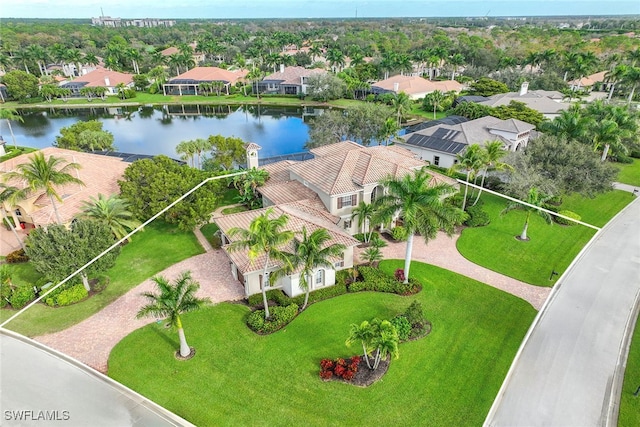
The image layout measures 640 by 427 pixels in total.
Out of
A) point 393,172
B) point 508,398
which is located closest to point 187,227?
point 393,172

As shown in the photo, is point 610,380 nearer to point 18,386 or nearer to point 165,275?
point 165,275

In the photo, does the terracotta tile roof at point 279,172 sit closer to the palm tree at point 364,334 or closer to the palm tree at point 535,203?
the palm tree at point 535,203

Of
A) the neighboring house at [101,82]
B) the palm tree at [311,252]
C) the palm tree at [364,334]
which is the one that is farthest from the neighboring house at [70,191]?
the neighboring house at [101,82]

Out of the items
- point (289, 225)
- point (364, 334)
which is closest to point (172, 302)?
point (364, 334)

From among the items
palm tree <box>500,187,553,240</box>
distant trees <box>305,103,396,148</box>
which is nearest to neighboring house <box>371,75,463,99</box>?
distant trees <box>305,103,396,148</box>

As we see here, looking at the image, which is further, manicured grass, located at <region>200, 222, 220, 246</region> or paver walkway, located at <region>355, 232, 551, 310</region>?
manicured grass, located at <region>200, 222, 220, 246</region>

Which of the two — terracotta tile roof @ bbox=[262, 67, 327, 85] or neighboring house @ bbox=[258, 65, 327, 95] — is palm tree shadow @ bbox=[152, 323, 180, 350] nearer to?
neighboring house @ bbox=[258, 65, 327, 95]

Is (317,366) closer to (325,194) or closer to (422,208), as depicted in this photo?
(422,208)
